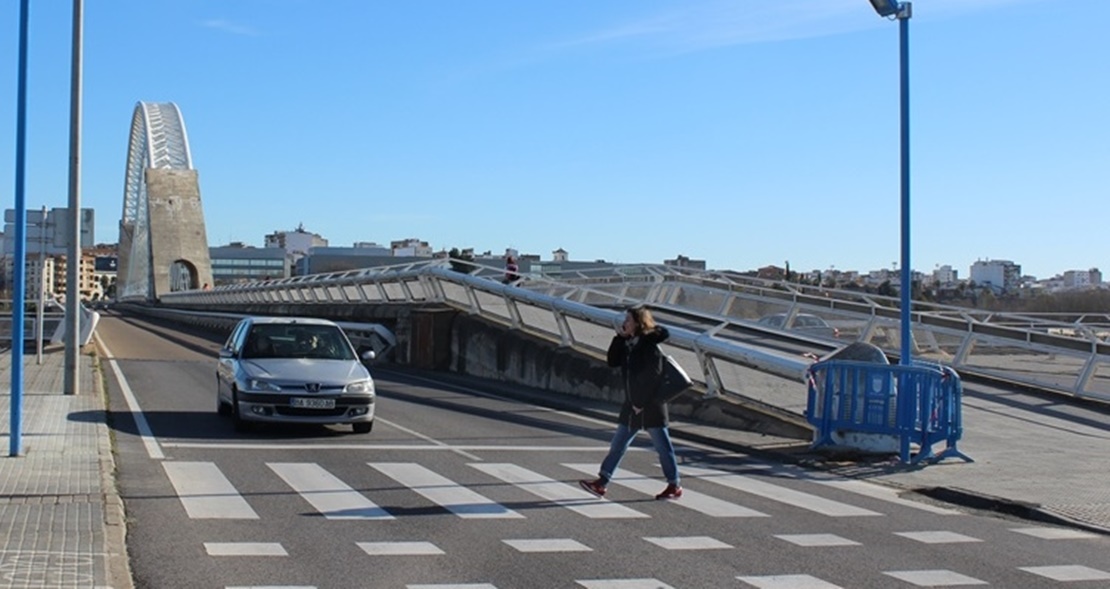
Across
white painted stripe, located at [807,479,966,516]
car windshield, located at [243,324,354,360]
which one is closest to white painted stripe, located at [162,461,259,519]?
car windshield, located at [243,324,354,360]

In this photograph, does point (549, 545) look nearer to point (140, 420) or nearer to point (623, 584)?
point (623, 584)

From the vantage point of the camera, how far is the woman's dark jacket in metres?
10.9

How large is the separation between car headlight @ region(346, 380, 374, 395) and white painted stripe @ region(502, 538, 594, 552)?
6.72 meters

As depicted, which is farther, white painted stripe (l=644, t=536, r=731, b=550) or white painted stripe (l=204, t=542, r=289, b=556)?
white painted stripe (l=644, t=536, r=731, b=550)

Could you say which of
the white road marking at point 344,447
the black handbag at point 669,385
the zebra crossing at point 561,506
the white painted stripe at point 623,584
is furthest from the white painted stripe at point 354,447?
the white painted stripe at point 623,584

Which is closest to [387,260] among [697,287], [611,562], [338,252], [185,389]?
[338,252]

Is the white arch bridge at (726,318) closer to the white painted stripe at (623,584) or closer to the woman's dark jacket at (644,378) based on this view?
the woman's dark jacket at (644,378)

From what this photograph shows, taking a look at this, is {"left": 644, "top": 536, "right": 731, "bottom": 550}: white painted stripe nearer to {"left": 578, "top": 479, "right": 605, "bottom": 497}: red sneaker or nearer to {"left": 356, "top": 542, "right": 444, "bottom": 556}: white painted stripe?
{"left": 356, "top": 542, "right": 444, "bottom": 556}: white painted stripe

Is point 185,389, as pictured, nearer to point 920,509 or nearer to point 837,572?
point 920,509

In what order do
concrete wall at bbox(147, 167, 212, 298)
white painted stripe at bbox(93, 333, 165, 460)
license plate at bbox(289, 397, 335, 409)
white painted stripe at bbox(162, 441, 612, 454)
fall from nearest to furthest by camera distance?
white painted stripe at bbox(93, 333, 165, 460)
white painted stripe at bbox(162, 441, 612, 454)
license plate at bbox(289, 397, 335, 409)
concrete wall at bbox(147, 167, 212, 298)

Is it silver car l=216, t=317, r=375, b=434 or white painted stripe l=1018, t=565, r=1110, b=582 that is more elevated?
silver car l=216, t=317, r=375, b=434

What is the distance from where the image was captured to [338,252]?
134m

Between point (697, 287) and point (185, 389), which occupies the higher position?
point (697, 287)

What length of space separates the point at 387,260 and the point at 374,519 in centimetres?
9666
